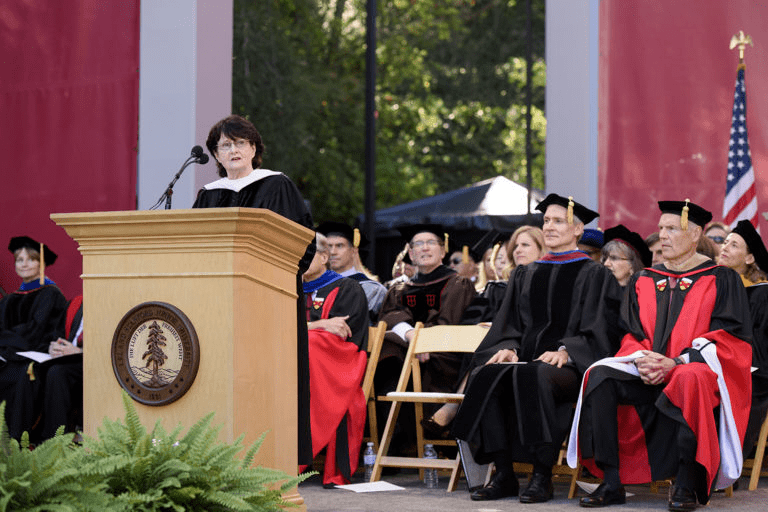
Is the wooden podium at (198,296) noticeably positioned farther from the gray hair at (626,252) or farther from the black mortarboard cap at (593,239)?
the black mortarboard cap at (593,239)

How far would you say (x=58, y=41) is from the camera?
9828mm

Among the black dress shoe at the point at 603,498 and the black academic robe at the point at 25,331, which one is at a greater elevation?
the black academic robe at the point at 25,331

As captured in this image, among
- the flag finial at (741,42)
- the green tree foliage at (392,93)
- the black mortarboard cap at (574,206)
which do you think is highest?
the green tree foliage at (392,93)

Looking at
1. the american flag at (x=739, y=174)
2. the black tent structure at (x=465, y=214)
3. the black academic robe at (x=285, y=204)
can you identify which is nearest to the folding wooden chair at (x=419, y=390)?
the black academic robe at (x=285, y=204)

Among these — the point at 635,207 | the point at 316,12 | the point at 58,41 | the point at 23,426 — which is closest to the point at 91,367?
the point at 23,426

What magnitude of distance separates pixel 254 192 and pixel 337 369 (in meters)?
2.80

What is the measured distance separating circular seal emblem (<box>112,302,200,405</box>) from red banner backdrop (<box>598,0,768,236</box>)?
19.3 ft

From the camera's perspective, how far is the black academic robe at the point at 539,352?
6.35 m

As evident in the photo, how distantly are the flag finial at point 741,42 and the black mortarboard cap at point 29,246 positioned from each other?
5.97 meters

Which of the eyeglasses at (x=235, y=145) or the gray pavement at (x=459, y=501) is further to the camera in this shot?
the gray pavement at (x=459, y=501)

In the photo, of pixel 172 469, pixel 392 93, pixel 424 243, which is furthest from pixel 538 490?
→ pixel 392 93

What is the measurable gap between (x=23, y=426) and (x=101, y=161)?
238 centimetres

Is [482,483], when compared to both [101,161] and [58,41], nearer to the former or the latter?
[101,161]

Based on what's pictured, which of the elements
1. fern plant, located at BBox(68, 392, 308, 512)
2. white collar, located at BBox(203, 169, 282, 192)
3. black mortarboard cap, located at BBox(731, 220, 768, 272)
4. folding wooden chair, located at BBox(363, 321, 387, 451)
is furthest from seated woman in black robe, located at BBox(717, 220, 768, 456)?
fern plant, located at BBox(68, 392, 308, 512)
